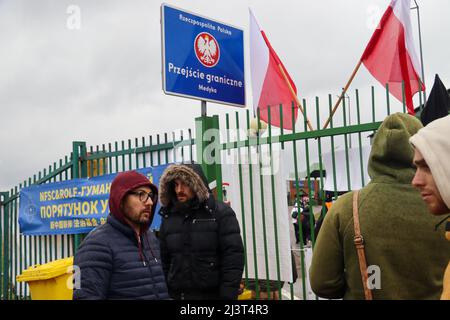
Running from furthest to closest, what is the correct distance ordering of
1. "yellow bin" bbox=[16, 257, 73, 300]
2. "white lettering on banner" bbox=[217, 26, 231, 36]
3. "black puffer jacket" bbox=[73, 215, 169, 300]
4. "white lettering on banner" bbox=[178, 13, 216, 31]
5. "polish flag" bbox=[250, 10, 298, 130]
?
"polish flag" bbox=[250, 10, 298, 130] → "yellow bin" bbox=[16, 257, 73, 300] → "white lettering on banner" bbox=[217, 26, 231, 36] → "white lettering on banner" bbox=[178, 13, 216, 31] → "black puffer jacket" bbox=[73, 215, 169, 300]

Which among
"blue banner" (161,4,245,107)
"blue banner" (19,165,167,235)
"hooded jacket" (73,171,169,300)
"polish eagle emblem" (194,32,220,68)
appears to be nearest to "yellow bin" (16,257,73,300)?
"blue banner" (19,165,167,235)

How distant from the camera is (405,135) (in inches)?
85.4

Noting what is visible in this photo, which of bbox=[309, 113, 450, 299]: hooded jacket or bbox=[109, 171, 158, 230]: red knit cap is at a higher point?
bbox=[109, 171, 158, 230]: red knit cap

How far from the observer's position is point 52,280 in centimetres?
545

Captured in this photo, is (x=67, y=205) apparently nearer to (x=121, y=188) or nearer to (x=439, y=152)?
(x=121, y=188)

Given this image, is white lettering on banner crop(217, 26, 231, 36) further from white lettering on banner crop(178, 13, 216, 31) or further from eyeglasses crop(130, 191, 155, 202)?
eyeglasses crop(130, 191, 155, 202)

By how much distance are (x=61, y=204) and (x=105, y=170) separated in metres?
1.18

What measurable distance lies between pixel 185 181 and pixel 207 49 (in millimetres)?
1741

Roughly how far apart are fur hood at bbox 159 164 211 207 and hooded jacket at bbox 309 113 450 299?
1.46 meters

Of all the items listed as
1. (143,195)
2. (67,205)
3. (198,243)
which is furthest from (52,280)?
(143,195)

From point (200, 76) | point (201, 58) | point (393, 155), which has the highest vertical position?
point (201, 58)

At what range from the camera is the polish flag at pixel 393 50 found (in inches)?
201

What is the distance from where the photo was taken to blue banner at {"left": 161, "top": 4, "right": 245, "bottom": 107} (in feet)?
14.6
